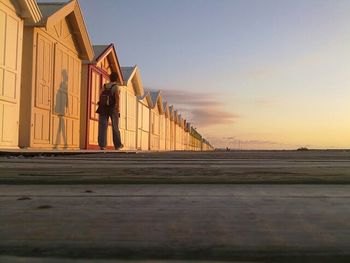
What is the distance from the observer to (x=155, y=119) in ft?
125

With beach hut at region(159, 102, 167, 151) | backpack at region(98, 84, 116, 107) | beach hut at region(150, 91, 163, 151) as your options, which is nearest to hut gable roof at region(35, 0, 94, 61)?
backpack at region(98, 84, 116, 107)

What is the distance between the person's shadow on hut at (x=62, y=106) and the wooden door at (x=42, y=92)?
0.84 m

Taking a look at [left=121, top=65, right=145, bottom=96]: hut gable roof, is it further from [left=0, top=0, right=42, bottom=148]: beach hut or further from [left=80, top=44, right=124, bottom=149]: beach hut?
[left=0, top=0, right=42, bottom=148]: beach hut

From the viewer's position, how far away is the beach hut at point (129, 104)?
25281mm

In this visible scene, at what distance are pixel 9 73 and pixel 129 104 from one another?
15825 mm

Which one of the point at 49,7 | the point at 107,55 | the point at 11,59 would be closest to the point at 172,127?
the point at 107,55

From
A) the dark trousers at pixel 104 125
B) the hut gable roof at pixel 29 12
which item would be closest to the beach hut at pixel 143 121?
the dark trousers at pixel 104 125

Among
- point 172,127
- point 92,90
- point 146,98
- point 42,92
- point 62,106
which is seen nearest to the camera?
point 42,92

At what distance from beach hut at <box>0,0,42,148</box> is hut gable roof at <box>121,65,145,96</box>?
Answer: 1335cm

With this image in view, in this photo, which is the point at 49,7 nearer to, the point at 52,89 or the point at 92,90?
the point at 52,89

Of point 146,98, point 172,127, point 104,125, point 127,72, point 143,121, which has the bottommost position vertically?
point 104,125

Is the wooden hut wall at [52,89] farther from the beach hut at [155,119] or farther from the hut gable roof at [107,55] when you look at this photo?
the beach hut at [155,119]

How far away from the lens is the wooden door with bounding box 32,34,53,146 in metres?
12.8

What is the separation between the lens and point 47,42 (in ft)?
44.5
